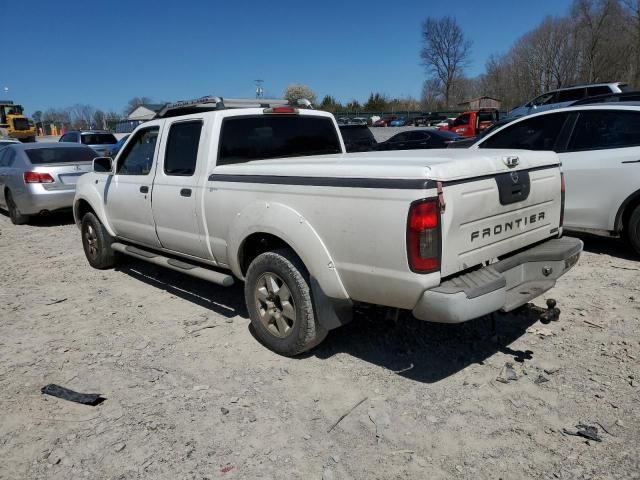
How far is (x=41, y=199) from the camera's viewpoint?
353 inches

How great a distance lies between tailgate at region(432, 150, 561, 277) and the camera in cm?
286

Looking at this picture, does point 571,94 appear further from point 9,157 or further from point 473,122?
point 9,157

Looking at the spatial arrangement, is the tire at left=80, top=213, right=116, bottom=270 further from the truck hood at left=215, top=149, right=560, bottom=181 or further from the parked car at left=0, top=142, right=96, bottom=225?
the parked car at left=0, top=142, right=96, bottom=225

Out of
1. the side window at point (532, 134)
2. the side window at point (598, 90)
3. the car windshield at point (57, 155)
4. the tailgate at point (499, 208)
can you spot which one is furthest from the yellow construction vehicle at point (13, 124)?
the tailgate at point (499, 208)

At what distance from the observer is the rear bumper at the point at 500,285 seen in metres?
2.76

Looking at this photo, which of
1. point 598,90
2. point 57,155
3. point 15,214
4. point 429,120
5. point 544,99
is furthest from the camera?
point 429,120

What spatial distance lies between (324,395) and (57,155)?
853 centimetres

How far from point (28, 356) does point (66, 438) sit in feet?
4.70

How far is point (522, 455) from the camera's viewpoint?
2.60 metres

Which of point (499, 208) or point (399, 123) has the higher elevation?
point (499, 208)

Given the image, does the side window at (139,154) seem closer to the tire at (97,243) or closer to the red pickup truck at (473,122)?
the tire at (97,243)

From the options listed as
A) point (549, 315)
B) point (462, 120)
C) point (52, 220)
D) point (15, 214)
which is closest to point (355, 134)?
point (52, 220)

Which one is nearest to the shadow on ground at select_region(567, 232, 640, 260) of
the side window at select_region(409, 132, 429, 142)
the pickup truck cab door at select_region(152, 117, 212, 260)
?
the pickup truck cab door at select_region(152, 117, 212, 260)

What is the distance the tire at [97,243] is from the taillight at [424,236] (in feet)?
14.7
